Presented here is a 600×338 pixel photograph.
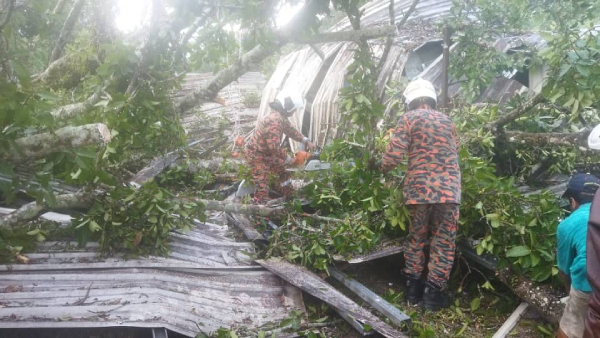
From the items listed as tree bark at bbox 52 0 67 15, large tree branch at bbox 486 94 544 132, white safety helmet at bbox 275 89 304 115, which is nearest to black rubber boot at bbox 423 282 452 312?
large tree branch at bbox 486 94 544 132

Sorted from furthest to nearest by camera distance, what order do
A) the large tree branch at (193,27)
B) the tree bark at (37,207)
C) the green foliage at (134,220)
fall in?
the green foliage at (134,220) → the tree bark at (37,207) → the large tree branch at (193,27)

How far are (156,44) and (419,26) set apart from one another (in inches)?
271

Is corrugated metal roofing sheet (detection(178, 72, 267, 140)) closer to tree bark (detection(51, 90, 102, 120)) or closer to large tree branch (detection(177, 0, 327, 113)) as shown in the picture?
large tree branch (detection(177, 0, 327, 113))

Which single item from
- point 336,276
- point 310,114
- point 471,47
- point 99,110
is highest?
point 99,110

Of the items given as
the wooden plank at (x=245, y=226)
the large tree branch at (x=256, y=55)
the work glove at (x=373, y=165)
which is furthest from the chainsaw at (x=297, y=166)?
the large tree branch at (x=256, y=55)

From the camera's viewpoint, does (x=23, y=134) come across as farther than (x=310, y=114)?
No

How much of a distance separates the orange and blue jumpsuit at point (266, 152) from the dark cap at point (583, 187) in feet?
13.0

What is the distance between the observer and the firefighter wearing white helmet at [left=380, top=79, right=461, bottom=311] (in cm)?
443

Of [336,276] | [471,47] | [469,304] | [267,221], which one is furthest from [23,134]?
→ [471,47]

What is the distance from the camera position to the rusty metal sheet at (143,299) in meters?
3.57

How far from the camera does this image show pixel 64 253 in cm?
445

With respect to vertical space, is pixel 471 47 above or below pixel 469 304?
above

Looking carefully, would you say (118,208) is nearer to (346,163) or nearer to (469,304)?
(346,163)

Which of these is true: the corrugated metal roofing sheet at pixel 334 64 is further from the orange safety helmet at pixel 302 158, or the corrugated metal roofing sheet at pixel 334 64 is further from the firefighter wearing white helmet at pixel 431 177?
the firefighter wearing white helmet at pixel 431 177
